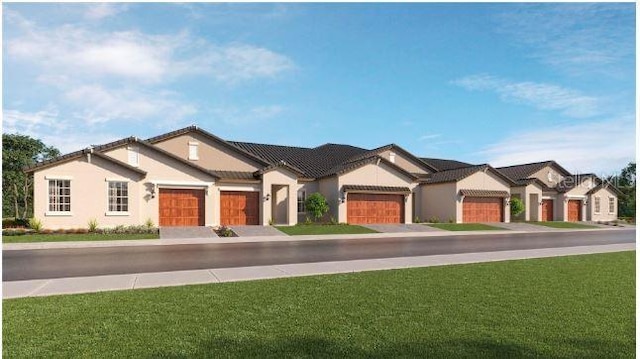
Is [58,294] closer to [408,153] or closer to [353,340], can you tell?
[353,340]

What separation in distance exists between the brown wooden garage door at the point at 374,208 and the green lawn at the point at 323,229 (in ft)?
8.73

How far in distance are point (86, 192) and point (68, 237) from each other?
3.99m

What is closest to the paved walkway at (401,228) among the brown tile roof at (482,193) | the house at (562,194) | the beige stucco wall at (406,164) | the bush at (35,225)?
the brown tile roof at (482,193)

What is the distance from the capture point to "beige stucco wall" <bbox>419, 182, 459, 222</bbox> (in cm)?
3406

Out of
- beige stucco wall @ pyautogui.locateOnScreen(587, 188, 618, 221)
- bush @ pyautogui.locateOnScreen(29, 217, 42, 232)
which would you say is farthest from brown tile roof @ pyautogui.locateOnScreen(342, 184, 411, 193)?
beige stucco wall @ pyautogui.locateOnScreen(587, 188, 618, 221)

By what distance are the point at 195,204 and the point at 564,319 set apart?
2296cm

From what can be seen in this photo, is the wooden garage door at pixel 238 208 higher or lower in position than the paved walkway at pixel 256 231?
higher

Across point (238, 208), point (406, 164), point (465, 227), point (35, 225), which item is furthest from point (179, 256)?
point (406, 164)

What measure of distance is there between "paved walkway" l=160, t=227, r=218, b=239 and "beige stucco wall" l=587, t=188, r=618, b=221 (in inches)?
1493

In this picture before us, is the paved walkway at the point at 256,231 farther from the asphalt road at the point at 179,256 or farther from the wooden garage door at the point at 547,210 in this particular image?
the wooden garage door at the point at 547,210

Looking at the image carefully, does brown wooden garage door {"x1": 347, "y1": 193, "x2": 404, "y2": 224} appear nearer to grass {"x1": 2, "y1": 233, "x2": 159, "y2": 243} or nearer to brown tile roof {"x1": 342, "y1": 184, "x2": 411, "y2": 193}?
brown tile roof {"x1": 342, "y1": 184, "x2": 411, "y2": 193}

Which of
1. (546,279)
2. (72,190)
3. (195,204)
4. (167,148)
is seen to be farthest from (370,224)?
(546,279)

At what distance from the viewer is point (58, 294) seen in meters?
8.52

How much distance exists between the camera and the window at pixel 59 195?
75.4ft
